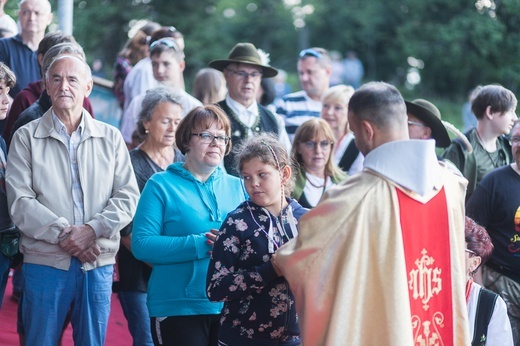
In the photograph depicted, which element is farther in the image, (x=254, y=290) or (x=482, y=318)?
(x=482, y=318)

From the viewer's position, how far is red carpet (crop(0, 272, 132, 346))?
6406 millimetres

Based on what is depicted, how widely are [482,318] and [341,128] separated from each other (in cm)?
344

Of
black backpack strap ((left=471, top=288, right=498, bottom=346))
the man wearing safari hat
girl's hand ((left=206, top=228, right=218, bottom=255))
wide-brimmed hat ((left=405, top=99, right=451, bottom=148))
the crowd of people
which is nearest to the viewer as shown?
the crowd of people

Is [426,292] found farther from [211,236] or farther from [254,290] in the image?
[211,236]

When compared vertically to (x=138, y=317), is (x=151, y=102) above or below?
above

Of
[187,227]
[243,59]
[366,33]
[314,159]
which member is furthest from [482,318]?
[366,33]

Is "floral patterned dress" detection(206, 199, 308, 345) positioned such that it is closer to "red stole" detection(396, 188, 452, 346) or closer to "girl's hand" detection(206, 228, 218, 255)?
"girl's hand" detection(206, 228, 218, 255)

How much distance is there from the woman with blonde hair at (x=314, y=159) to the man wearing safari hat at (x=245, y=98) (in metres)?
0.48

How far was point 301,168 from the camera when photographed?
6996mm

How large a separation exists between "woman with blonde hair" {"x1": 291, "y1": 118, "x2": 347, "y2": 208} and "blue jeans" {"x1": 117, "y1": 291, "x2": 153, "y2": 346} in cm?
153

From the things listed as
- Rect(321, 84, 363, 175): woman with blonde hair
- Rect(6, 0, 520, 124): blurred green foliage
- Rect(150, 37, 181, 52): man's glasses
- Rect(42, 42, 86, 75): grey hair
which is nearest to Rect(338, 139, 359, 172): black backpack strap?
Rect(321, 84, 363, 175): woman with blonde hair

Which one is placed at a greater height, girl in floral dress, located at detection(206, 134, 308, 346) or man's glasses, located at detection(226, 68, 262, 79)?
man's glasses, located at detection(226, 68, 262, 79)

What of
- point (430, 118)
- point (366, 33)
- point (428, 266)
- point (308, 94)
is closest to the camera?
point (428, 266)

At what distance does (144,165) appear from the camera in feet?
20.3
